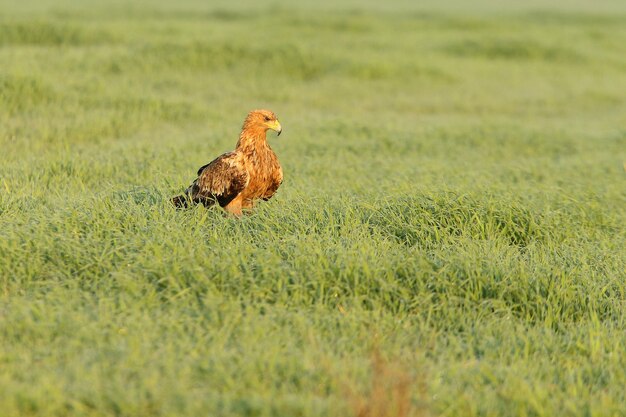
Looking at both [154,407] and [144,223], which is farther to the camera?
[144,223]

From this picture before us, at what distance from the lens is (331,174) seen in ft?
28.2

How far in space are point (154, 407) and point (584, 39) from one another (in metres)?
23.5

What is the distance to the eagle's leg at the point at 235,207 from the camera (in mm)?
6039

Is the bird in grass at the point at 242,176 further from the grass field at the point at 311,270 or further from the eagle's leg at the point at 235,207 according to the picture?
the grass field at the point at 311,270

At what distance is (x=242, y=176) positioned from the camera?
594 cm

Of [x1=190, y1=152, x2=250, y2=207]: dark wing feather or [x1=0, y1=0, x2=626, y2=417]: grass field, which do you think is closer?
[x1=0, y1=0, x2=626, y2=417]: grass field

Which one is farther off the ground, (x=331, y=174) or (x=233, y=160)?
(x=233, y=160)

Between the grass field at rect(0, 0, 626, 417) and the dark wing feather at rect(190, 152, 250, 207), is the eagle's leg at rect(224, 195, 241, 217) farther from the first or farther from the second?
the grass field at rect(0, 0, 626, 417)

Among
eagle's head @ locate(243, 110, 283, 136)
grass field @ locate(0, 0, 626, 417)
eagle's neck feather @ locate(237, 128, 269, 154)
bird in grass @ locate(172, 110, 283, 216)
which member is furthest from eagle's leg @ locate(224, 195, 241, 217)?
eagle's head @ locate(243, 110, 283, 136)

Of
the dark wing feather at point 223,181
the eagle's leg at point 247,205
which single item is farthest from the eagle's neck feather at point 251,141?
the eagle's leg at point 247,205

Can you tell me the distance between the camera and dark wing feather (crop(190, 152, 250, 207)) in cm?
591

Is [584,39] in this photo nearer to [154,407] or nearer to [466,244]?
[466,244]

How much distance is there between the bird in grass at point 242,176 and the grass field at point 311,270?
160 mm

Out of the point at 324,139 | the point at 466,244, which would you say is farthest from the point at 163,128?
the point at 466,244
